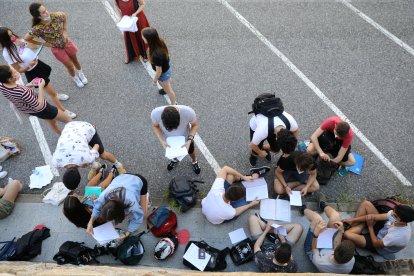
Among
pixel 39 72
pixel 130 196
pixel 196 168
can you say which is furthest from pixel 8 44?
pixel 196 168

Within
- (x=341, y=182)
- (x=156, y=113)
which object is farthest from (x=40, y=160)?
(x=341, y=182)

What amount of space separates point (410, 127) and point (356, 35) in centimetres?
252

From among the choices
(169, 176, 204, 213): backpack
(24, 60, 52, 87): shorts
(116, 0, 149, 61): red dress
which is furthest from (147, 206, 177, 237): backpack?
(116, 0, 149, 61): red dress

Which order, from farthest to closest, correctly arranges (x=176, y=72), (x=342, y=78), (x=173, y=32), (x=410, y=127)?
(x=173, y=32)
(x=176, y=72)
(x=342, y=78)
(x=410, y=127)

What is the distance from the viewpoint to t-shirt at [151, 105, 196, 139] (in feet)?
14.3

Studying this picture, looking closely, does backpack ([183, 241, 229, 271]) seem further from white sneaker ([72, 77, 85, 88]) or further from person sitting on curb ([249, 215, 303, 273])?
white sneaker ([72, 77, 85, 88])

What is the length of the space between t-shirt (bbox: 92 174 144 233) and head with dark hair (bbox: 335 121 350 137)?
9.02 ft

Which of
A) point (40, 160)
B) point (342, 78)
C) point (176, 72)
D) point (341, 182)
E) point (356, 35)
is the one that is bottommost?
point (40, 160)

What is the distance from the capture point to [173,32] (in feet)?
24.1

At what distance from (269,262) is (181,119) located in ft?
7.22

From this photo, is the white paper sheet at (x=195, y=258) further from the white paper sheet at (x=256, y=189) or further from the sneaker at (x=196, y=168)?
the sneaker at (x=196, y=168)

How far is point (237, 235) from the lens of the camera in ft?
14.9

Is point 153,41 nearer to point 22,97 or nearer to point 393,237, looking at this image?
point 22,97

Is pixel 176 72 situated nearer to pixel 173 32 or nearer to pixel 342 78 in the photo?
pixel 173 32
